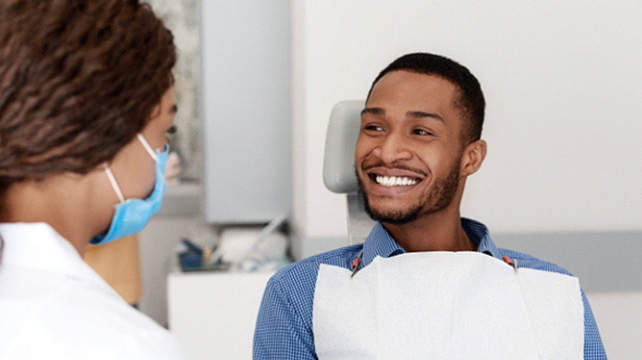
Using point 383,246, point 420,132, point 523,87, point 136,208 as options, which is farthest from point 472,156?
point 523,87

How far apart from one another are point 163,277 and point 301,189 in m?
1.43

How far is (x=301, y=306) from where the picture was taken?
1305 millimetres

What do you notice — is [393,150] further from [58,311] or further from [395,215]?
[58,311]

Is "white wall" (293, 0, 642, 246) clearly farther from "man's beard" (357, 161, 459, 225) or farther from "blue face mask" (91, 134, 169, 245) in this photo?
"blue face mask" (91, 134, 169, 245)

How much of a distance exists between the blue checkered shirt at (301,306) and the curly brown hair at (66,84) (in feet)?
2.10

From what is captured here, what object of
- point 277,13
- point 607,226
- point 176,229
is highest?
point 277,13

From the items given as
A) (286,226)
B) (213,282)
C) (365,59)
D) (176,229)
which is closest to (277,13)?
(365,59)

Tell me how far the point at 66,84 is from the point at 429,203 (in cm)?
85

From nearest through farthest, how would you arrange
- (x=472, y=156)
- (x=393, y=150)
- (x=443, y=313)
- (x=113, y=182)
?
(x=113, y=182), (x=443, y=313), (x=393, y=150), (x=472, y=156)

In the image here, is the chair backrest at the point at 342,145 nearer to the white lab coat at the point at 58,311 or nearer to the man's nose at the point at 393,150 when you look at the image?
the man's nose at the point at 393,150

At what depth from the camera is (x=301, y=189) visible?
247 cm

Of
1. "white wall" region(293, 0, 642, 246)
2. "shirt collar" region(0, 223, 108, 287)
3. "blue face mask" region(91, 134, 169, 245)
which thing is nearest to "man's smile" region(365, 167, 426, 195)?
"blue face mask" region(91, 134, 169, 245)

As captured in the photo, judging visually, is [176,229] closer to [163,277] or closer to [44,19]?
[163,277]

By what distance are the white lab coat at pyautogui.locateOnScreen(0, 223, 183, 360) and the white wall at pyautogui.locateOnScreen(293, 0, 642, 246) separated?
5.26 ft
